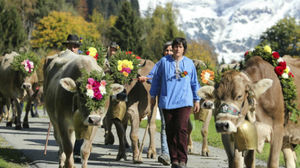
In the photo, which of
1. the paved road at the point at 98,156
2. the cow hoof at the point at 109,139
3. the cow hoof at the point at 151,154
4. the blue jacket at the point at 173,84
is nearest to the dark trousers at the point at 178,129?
the blue jacket at the point at 173,84

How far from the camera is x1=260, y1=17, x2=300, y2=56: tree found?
68.6m

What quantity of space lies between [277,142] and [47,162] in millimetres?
4586

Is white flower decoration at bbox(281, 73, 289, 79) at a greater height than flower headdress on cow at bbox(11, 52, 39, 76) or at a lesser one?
lesser

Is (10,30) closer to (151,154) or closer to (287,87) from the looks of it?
(151,154)

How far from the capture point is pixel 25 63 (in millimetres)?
15844

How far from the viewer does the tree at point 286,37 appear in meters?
68.6

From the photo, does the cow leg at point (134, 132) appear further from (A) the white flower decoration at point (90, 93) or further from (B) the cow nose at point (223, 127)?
(B) the cow nose at point (223, 127)

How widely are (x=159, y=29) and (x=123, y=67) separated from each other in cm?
7752

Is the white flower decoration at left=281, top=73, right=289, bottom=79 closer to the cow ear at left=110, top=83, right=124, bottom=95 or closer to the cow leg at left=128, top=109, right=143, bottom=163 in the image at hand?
the cow ear at left=110, top=83, right=124, bottom=95

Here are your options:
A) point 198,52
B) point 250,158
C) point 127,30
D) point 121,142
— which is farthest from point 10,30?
point 250,158

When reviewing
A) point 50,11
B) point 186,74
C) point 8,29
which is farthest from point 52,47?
point 186,74

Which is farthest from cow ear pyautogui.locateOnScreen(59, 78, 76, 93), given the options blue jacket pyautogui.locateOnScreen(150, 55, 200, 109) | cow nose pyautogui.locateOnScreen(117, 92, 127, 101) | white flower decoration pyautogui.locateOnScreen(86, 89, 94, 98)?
cow nose pyautogui.locateOnScreen(117, 92, 127, 101)

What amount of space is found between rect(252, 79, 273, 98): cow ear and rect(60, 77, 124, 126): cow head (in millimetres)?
2168

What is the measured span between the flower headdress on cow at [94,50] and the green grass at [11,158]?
8.10 feet
